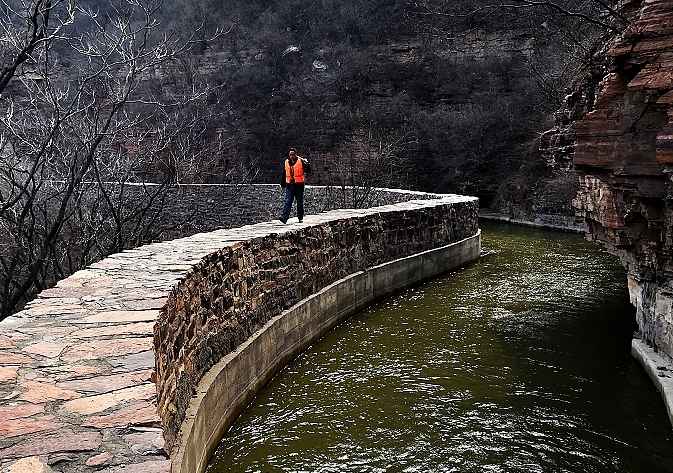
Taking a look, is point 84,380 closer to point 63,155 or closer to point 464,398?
point 464,398

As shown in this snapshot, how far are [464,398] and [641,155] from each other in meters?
3.24

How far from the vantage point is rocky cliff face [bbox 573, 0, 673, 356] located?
6.34m

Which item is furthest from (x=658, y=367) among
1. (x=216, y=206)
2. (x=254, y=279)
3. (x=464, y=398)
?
(x=216, y=206)

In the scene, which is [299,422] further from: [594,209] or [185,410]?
[594,209]

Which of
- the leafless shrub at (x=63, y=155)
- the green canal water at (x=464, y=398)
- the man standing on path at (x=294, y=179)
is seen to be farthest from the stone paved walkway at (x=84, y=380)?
the man standing on path at (x=294, y=179)

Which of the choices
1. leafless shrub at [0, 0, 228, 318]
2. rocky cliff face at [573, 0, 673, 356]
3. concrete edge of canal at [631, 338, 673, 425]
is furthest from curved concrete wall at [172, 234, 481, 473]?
concrete edge of canal at [631, 338, 673, 425]

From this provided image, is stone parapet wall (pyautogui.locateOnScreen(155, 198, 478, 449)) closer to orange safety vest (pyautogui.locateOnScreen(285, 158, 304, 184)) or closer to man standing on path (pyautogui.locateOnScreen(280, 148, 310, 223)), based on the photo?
man standing on path (pyautogui.locateOnScreen(280, 148, 310, 223))

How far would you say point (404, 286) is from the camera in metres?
11.8

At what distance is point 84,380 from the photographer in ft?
10.3

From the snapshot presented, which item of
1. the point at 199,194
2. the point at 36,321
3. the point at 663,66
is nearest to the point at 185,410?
the point at 36,321

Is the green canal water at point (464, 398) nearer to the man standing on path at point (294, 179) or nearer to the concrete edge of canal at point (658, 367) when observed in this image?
the concrete edge of canal at point (658, 367)

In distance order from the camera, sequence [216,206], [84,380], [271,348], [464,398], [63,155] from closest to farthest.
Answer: [84,380]
[464,398]
[271,348]
[63,155]
[216,206]

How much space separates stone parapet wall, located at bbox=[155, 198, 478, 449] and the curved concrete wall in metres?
0.10

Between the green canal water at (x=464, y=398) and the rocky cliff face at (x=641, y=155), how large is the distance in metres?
1.09
